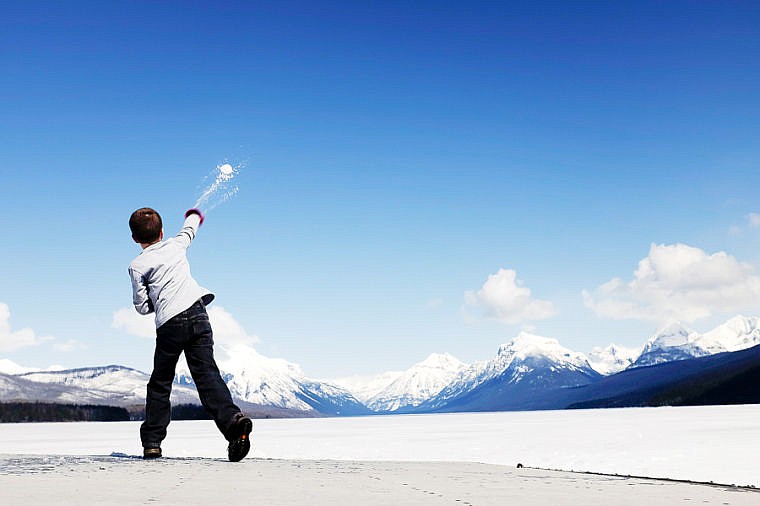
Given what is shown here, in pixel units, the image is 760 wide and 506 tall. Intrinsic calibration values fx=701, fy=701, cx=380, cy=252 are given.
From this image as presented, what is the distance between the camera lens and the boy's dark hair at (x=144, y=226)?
326 inches

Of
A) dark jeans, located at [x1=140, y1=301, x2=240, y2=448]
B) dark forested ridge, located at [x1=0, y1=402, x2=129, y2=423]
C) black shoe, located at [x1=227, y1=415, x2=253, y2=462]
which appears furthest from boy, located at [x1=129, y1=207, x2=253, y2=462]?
dark forested ridge, located at [x1=0, y1=402, x2=129, y2=423]

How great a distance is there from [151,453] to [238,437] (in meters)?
1.10

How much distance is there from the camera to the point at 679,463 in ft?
26.5

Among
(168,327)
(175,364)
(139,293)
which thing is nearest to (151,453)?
(175,364)

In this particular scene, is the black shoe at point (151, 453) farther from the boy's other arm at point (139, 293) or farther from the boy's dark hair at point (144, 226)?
the boy's dark hair at point (144, 226)

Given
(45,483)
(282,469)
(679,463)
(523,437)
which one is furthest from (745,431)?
(45,483)

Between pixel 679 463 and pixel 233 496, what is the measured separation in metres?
5.78

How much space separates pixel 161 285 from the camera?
25.9 feet

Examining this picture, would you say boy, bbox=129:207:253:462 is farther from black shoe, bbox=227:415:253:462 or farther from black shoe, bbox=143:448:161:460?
black shoe, bbox=227:415:253:462

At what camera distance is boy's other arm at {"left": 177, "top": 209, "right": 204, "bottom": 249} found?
27.6 feet

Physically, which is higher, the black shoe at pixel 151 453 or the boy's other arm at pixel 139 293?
the boy's other arm at pixel 139 293

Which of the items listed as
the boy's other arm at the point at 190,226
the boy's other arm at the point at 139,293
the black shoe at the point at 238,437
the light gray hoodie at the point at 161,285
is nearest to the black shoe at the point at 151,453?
the black shoe at the point at 238,437

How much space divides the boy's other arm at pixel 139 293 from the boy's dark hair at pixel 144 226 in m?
0.50

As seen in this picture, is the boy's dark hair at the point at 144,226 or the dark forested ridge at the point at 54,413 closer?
the boy's dark hair at the point at 144,226
